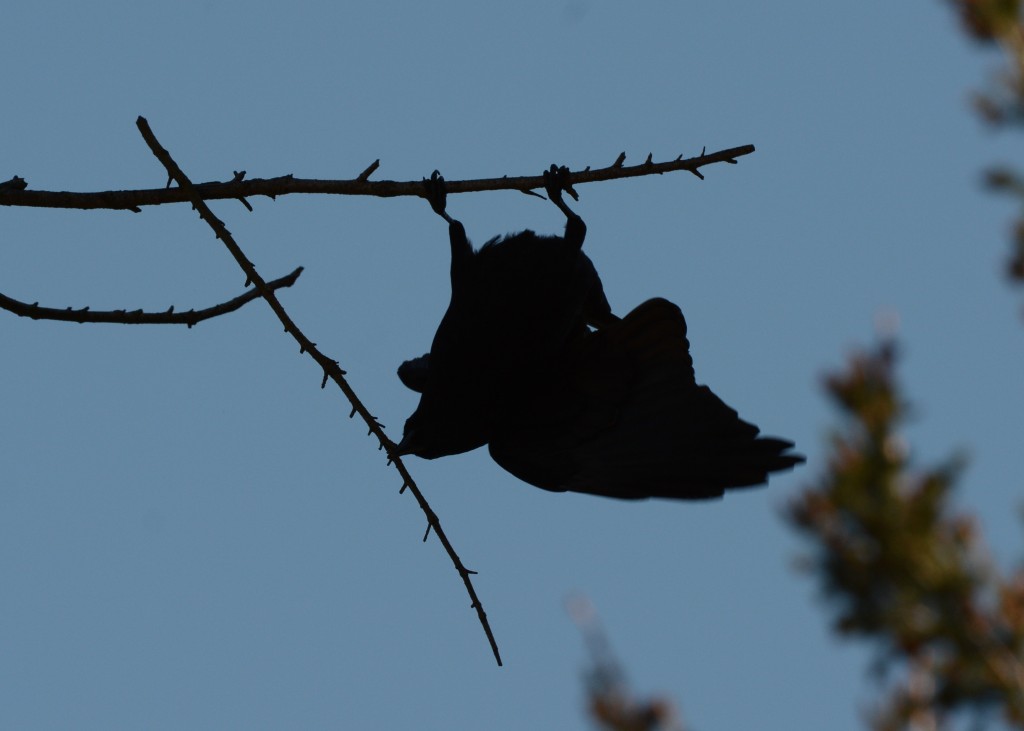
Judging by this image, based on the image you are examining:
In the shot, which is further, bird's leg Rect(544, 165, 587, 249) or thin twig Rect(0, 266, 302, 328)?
bird's leg Rect(544, 165, 587, 249)

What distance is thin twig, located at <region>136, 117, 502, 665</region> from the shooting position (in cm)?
357

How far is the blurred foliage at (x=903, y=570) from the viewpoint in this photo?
41.9ft

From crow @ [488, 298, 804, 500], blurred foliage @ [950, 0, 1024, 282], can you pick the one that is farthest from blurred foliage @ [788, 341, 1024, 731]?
crow @ [488, 298, 804, 500]

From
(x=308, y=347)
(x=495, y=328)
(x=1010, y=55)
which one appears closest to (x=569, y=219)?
(x=495, y=328)

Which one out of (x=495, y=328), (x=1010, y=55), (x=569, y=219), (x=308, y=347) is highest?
(x=1010, y=55)

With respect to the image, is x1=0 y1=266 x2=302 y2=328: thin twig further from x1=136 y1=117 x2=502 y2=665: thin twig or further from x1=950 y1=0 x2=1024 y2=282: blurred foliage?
x1=950 y1=0 x2=1024 y2=282: blurred foliage

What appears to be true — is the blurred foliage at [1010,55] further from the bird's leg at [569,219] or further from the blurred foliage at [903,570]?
the bird's leg at [569,219]

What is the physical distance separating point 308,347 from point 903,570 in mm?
11353

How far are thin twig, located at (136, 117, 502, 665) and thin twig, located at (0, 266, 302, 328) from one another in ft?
0.26

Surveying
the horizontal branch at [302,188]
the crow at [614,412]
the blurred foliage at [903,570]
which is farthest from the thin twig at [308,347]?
the blurred foliage at [903,570]

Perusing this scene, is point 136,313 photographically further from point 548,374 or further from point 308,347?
point 548,374

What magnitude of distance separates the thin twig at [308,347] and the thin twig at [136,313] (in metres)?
0.08

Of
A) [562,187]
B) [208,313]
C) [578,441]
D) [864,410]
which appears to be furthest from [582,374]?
[864,410]

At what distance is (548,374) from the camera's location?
517 cm
